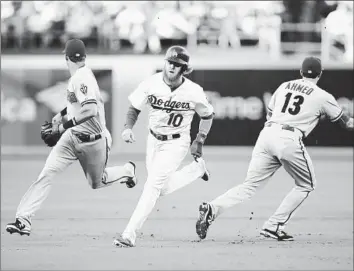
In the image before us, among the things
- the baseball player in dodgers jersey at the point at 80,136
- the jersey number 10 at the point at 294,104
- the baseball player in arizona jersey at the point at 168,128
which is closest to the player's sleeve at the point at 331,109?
the jersey number 10 at the point at 294,104

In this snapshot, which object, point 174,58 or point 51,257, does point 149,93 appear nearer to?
point 174,58

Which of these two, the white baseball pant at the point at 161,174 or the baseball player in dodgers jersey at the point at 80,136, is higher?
the baseball player in dodgers jersey at the point at 80,136

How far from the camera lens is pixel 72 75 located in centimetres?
405

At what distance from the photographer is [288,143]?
184 inches

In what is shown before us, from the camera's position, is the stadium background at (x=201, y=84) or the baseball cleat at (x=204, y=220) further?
the stadium background at (x=201, y=84)

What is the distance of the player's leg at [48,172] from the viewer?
171 inches

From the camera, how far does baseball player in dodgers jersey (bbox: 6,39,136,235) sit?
4039 mm

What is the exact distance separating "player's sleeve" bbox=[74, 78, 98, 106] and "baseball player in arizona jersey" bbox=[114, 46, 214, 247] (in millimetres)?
250

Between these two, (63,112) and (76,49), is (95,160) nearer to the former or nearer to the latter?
(63,112)

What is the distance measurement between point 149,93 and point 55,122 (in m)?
0.50

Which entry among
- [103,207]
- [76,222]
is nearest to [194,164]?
[76,222]

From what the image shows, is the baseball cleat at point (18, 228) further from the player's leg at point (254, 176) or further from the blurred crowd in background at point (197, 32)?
the blurred crowd in background at point (197, 32)

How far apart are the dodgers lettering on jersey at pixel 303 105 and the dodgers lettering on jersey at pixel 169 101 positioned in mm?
362

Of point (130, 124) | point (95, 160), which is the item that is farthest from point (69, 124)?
point (130, 124)
